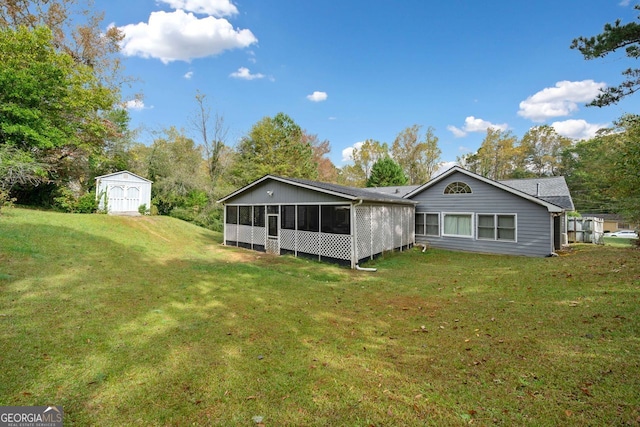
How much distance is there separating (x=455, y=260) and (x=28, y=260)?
48.6 ft

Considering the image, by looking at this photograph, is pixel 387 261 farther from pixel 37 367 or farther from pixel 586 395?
pixel 37 367

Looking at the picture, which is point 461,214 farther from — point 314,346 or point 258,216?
point 314,346

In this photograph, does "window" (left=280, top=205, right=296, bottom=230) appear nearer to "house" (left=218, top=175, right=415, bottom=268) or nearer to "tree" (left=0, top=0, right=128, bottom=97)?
"house" (left=218, top=175, right=415, bottom=268)

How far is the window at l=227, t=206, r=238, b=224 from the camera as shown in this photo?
15812mm

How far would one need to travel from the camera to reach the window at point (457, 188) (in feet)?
46.7

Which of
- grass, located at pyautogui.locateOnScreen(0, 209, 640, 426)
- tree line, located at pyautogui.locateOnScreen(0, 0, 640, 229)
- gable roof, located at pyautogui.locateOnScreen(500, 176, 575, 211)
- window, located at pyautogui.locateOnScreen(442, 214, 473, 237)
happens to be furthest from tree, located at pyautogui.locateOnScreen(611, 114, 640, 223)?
window, located at pyautogui.locateOnScreen(442, 214, 473, 237)

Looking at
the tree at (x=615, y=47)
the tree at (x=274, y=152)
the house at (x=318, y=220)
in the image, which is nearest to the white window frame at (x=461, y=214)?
the house at (x=318, y=220)

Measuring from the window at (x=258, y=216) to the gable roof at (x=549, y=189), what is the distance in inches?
560

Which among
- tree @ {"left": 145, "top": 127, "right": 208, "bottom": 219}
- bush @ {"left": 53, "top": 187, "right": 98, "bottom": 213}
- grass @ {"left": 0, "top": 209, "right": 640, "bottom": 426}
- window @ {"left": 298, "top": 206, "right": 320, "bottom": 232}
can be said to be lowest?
grass @ {"left": 0, "top": 209, "right": 640, "bottom": 426}

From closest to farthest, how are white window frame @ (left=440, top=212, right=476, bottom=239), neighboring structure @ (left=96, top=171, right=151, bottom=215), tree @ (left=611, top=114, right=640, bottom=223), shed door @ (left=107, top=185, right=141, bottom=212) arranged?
1. tree @ (left=611, top=114, right=640, bottom=223)
2. white window frame @ (left=440, top=212, right=476, bottom=239)
3. neighboring structure @ (left=96, top=171, right=151, bottom=215)
4. shed door @ (left=107, top=185, right=141, bottom=212)

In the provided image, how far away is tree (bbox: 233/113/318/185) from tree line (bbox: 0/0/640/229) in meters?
0.11

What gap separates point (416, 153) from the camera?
37.1 meters

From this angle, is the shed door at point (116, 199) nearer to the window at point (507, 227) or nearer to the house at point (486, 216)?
the house at point (486, 216)

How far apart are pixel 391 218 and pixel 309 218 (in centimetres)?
416
